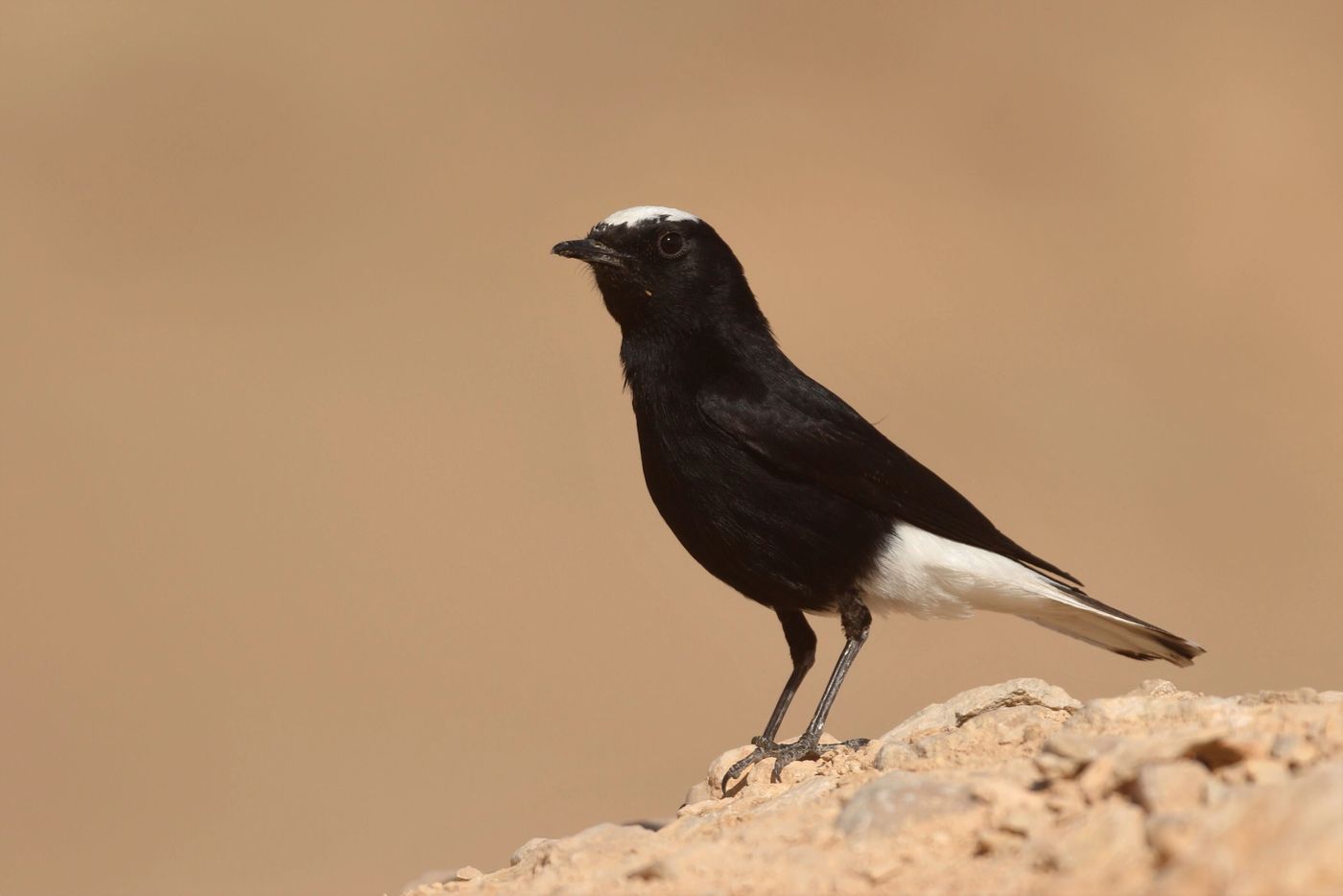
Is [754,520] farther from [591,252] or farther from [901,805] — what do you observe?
[901,805]

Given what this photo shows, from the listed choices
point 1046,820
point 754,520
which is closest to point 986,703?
point 754,520

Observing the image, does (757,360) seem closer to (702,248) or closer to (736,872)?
(702,248)

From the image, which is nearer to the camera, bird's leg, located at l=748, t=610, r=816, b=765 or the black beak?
bird's leg, located at l=748, t=610, r=816, b=765

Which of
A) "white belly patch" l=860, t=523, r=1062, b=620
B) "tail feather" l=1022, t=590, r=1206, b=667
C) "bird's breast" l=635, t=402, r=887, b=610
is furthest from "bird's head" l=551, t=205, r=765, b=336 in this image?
"tail feather" l=1022, t=590, r=1206, b=667

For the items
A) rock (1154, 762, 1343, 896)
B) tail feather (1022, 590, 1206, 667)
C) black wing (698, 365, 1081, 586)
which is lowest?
rock (1154, 762, 1343, 896)

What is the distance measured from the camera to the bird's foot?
576cm

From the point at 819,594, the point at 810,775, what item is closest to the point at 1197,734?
the point at 810,775

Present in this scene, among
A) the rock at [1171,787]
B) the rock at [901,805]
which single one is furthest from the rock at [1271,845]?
the rock at [901,805]

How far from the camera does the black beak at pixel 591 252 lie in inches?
260

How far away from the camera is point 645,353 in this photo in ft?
21.5

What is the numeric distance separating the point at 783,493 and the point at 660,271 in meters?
1.20

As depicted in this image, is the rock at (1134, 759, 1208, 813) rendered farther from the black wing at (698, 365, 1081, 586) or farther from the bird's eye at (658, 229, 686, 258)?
the bird's eye at (658, 229, 686, 258)

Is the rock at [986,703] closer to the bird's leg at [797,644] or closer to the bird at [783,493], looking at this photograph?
the bird at [783,493]

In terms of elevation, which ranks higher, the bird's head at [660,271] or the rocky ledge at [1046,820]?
the bird's head at [660,271]
